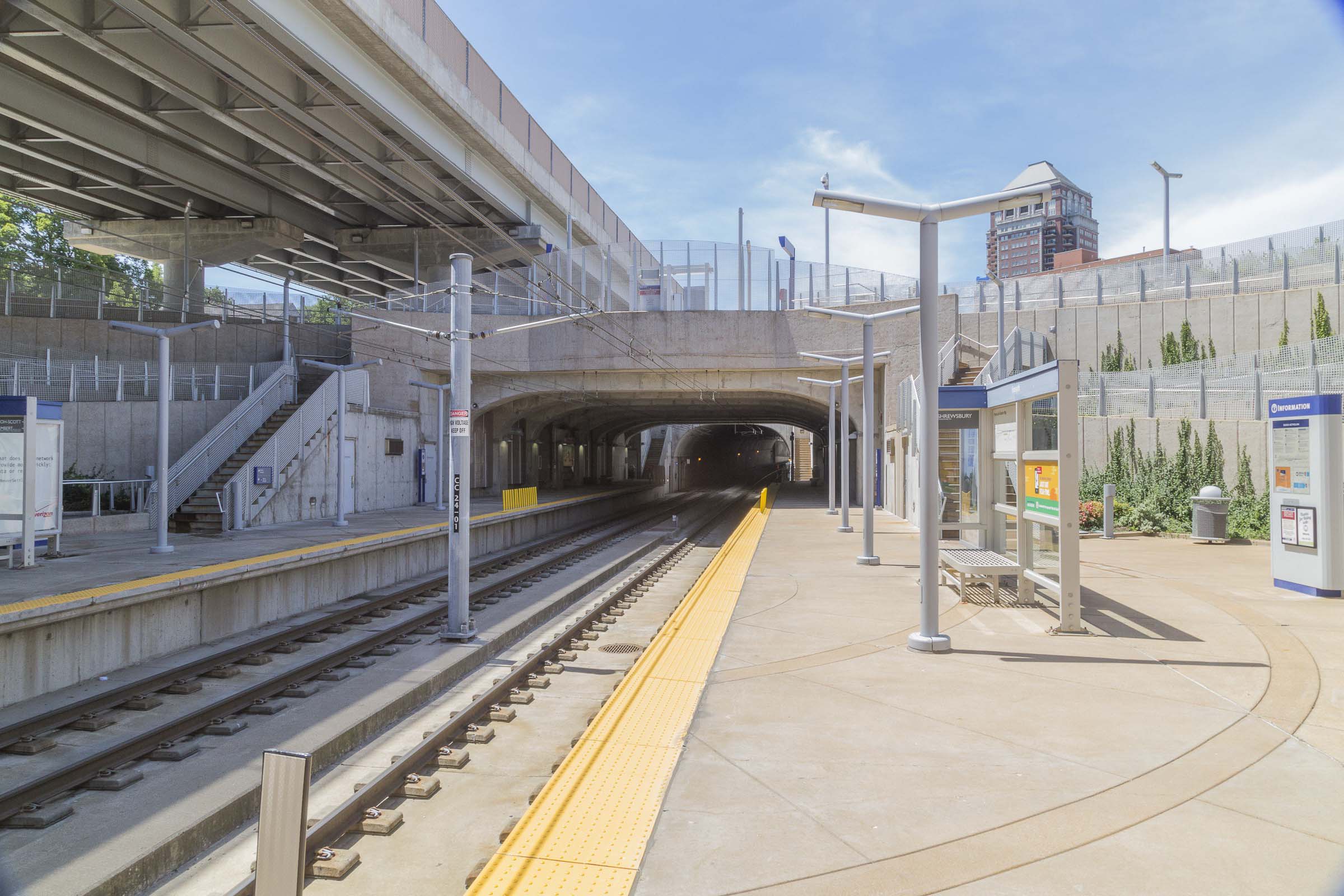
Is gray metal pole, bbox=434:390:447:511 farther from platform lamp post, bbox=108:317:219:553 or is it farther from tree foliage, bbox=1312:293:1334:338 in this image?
tree foliage, bbox=1312:293:1334:338

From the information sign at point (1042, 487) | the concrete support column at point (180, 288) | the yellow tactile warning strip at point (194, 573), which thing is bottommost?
the yellow tactile warning strip at point (194, 573)

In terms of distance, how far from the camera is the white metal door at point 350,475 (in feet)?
76.3

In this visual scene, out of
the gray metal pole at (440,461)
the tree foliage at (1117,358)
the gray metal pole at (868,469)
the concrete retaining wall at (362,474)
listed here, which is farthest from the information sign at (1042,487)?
the tree foliage at (1117,358)

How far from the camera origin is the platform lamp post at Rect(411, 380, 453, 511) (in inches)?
937

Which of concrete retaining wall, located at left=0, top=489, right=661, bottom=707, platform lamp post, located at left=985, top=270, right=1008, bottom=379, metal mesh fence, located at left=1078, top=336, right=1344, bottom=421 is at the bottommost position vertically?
concrete retaining wall, located at left=0, top=489, right=661, bottom=707

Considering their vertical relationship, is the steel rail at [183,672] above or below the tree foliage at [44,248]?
below

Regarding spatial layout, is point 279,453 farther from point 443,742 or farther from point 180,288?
point 443,742

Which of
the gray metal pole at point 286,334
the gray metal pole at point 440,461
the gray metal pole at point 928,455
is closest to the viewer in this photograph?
Answer: the gray metal pole at point 928,455

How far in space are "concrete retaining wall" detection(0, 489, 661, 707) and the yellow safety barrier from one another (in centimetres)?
815

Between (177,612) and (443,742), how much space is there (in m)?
6.19

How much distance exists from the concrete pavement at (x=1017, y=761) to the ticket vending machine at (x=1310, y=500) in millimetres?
1274

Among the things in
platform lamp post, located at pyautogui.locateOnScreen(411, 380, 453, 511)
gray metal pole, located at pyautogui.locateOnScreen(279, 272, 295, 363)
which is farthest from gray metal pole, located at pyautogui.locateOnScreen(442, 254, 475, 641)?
gray metal pole, located at pyautogui.locateOnScreen(279, 272, 295, 363)

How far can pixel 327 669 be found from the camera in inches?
370

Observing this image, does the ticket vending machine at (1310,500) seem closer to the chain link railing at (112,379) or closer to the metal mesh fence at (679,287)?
the metal mesh fence at (679,287)
